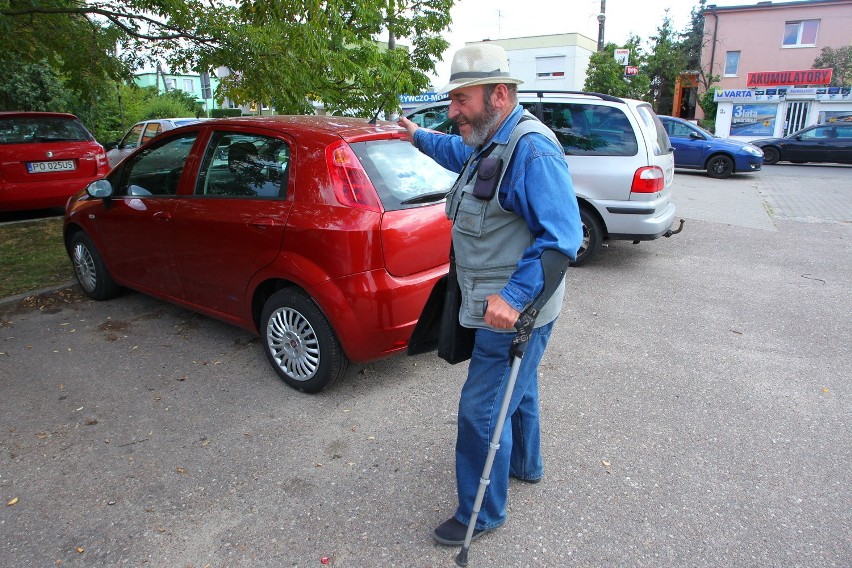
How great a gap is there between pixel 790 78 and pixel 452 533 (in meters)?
35.2

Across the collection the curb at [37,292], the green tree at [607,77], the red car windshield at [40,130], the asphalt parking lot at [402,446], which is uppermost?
the green tree at [607,77]

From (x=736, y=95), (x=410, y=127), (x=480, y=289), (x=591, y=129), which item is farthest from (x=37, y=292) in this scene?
(x=736, y=95)

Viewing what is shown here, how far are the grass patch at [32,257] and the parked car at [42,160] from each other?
38cm

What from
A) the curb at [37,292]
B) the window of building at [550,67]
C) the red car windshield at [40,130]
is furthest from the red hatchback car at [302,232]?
the window of building at [550,67]

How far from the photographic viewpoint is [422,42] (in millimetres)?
9578

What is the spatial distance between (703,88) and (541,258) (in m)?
37.0

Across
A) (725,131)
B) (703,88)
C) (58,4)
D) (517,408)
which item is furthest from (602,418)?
(703,88)

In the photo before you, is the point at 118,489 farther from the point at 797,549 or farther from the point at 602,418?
the point at 797,549

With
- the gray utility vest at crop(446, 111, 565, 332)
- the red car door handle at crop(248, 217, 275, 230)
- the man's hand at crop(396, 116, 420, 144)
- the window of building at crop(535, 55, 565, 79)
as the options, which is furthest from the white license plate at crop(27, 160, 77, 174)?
the window of building at crop(535, 55, 565, 79)

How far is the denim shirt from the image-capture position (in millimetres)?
2096

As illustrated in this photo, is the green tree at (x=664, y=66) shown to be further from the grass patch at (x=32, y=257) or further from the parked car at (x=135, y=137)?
the grass patch at (x=32, y=257)

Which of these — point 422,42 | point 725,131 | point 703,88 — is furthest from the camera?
point 703,88

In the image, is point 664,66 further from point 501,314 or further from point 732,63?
point 501,314

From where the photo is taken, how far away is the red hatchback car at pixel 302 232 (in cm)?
347
